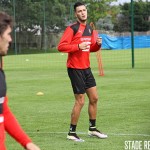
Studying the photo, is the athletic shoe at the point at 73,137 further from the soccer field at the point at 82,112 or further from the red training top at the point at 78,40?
the red training top at the point at 78,40

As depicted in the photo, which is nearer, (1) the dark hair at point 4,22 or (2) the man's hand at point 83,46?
(1) the dark hair at point 4,22

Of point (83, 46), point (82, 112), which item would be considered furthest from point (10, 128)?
point (82, 112)

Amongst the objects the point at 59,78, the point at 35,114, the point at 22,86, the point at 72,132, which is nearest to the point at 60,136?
the point at 72,132

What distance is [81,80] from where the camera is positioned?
855cm

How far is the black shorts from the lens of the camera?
Result: 853 cm

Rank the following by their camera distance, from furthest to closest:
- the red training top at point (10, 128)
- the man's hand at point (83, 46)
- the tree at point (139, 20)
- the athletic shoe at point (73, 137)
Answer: the tree at point (139, 20) → the athletic shoe at point (73, 137) → the man's hand at point (83, 46) → the red training top at point (10, 128)

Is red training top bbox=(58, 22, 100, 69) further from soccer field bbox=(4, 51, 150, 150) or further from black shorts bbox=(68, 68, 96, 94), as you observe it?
soccer field bbox=(4, 51, 150, 150)

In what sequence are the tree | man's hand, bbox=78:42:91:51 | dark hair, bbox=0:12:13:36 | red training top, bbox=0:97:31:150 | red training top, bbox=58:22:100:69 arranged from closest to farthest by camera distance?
dark hair, bbox=0:12:13:36, red training top, bbox=0:97:31:150, man's hand, bbox=78:42:91:51, red training top, bbox=58:22:100:69, the tree

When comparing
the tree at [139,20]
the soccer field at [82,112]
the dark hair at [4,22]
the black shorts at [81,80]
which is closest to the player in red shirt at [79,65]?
the black shorts at [81,80]

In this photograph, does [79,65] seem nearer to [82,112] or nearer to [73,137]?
[73,137]

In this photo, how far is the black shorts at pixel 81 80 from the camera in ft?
28.0

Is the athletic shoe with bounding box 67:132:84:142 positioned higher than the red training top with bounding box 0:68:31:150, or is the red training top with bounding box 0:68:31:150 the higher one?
the red training top with bounding box 0:68:31:150

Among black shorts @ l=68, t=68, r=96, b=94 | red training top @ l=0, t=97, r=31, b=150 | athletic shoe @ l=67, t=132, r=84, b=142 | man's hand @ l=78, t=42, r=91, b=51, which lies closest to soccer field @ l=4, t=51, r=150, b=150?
athletic shoe @ l=67, t=132, r=84, b=142

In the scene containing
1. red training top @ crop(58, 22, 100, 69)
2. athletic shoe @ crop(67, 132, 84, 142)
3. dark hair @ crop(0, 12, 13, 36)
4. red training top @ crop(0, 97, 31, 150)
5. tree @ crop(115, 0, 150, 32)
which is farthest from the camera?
tree @ crop(115, 0, 150, 32)
